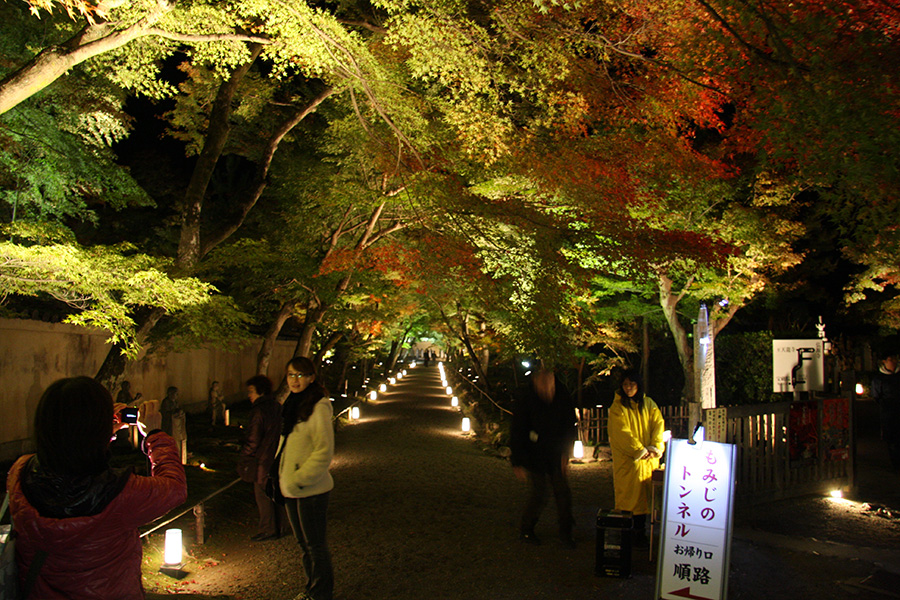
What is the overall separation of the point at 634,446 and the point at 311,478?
330cm

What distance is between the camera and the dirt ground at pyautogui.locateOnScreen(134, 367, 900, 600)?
5457mm

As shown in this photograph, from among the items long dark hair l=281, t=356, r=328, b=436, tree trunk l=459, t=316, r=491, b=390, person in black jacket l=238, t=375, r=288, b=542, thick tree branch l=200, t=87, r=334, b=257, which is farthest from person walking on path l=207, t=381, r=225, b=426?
long dark hair l=281, t=356, r=328, b=436

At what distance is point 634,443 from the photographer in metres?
6.14

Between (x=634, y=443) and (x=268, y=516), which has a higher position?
(x=634, y=443)

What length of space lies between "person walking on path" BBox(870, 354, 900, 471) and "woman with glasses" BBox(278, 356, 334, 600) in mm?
10581

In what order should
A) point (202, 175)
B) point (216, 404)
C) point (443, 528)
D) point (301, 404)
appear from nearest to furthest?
point (301, 404)
point (443, 528)
point (202, 175)
point (216, 404)

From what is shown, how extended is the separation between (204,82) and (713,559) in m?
13.2

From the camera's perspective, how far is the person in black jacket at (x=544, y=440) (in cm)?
639

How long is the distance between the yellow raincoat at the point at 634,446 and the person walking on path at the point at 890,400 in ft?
23.5

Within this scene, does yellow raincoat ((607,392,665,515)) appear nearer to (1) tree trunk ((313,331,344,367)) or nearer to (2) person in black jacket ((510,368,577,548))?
(2) person in black jacket ((510,368,577,548))

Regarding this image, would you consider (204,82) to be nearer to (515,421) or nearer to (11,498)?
(515,421)

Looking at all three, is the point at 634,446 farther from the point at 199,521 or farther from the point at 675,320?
the point at 675,320

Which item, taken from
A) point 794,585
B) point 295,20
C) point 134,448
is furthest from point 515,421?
point 134,448

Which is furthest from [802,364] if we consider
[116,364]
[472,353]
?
[472,353]
